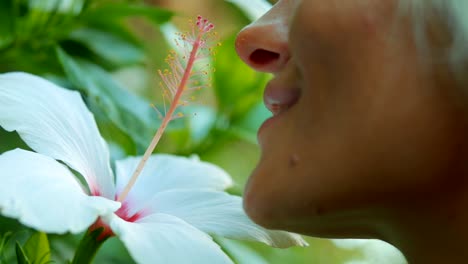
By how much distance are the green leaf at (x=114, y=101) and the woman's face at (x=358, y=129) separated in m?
0.25

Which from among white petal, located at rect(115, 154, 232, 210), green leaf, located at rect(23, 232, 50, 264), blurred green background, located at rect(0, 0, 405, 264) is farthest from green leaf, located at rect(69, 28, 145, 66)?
green leaf, located at rect(23, 232, 50, 264)

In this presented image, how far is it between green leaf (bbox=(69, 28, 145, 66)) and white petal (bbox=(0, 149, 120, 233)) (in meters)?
0.38

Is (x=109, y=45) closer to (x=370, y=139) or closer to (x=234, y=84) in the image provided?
(x=234, y=84)

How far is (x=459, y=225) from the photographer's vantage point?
0.32m

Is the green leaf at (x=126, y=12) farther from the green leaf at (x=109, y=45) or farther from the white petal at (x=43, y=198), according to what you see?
the white petal at (x=43, y=198)

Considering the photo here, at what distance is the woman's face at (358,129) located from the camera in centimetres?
31

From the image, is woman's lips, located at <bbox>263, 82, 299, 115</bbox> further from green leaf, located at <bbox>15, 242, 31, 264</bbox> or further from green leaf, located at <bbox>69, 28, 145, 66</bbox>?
green leaf, located at <bbox>69, 28, 145, 66</bbox>

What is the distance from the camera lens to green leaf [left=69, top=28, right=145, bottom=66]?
73 cm

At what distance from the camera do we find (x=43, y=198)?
322 mm

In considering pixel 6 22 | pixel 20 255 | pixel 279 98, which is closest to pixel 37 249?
pixel 20 255

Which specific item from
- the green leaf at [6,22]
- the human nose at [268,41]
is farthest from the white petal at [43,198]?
the green leaf at [6,22]

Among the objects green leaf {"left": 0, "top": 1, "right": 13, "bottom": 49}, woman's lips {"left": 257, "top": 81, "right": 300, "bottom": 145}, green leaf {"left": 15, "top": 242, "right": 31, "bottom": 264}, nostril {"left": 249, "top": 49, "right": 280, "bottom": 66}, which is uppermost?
nostril {"left": 249, "top": 49, "right": 280, "bottom": 66}

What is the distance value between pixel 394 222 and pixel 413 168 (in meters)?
0.04

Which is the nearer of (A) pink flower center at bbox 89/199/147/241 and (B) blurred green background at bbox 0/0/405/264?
(A) pink flower center at bbox 89/199/147/241
